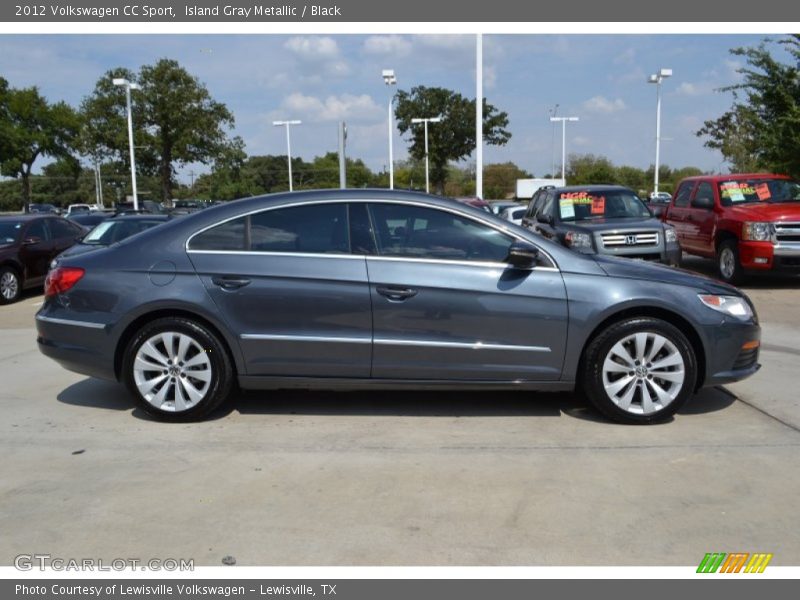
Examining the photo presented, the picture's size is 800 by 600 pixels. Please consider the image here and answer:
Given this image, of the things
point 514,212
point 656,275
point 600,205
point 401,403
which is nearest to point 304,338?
point 401,403

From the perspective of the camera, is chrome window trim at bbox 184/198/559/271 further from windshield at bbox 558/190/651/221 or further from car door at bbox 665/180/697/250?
car door at bbox 665/180/697/250

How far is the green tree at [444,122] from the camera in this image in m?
50.6

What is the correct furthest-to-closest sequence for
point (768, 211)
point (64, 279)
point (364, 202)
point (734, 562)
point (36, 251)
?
point (36, 251), point (768, 211), point (64, 279), point (364, 202), point (734, 562)

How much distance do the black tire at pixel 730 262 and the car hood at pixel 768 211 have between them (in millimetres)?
492

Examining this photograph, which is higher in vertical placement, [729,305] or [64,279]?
[64,279]

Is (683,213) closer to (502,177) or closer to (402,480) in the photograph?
(402,480)

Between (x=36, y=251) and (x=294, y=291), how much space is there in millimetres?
9977

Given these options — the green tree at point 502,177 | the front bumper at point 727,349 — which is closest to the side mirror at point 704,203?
the front bumper at point 727,349

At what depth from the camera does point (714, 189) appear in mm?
11992

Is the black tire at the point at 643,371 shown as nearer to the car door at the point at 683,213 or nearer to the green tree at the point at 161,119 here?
the car door at the point at 683,213

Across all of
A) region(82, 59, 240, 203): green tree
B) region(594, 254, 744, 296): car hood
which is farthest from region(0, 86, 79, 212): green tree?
region(594, 254, 744, 296): car hood

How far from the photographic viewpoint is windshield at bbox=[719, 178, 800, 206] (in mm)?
11672

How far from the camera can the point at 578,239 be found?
408 inches
